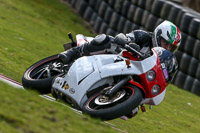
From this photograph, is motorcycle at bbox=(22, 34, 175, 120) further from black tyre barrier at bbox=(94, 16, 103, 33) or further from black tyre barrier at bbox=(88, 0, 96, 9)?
black tyre barrier at bbox=(88, 0, 96, 9)

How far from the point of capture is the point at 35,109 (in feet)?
15.1

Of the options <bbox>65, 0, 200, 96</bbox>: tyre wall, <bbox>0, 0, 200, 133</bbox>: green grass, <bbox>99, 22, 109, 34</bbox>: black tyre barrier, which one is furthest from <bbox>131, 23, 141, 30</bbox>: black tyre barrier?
<bbox>0, 0, 200, 133</bbox>: green grass

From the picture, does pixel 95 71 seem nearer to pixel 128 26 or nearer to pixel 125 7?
pixel 128 26

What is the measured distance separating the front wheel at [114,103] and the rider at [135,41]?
0.85 meters

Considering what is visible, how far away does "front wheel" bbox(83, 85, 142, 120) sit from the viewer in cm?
520

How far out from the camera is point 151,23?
44.0 ft

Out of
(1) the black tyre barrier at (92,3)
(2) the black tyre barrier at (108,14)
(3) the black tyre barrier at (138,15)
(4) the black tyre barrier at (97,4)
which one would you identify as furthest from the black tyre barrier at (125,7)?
(1) the black tyre barrier at (92,3)

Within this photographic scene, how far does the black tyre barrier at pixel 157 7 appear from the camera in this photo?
1317 cm

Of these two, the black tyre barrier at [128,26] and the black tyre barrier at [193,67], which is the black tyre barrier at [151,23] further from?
the black tyre barrier at [193,67]

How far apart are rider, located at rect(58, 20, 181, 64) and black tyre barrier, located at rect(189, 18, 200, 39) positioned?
214 inches

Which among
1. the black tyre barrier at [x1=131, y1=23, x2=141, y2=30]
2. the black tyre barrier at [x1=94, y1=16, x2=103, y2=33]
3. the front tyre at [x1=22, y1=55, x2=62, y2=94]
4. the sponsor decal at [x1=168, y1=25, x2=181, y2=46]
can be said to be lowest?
the black tyre barrier at [x1=94, y1=16, x2=103, y2=33]

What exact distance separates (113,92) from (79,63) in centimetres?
83

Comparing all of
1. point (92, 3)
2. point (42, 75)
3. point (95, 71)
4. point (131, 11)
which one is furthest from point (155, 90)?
point (92, 3)

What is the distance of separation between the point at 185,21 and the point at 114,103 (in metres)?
7.17
